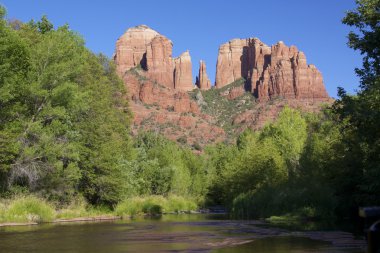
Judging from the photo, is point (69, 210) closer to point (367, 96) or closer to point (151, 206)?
point (151, 206)

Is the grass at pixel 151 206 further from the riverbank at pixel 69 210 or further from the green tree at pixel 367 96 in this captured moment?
the green tree at pixel 367 96

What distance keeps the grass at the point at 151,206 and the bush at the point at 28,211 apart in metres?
11.1

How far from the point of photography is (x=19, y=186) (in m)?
34.2

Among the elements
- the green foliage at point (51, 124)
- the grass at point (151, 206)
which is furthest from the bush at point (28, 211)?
the grass at point (151, 206)

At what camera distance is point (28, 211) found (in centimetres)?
3203

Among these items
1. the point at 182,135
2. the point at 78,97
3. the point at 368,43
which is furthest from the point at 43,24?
the point at 182,135

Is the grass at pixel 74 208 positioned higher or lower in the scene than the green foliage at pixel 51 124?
lower

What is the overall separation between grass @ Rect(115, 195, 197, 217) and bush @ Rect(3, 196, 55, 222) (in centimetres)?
1111

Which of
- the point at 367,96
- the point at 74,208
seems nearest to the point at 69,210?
the point at 74,208

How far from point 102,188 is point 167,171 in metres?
23.2

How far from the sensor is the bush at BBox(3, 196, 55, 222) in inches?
1211

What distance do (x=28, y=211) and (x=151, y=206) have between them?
67.5 feet

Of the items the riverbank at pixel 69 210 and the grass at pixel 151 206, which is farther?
the grass at pixel 151 206

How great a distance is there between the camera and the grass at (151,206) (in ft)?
149
